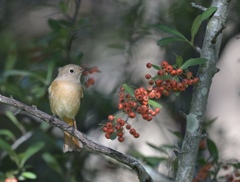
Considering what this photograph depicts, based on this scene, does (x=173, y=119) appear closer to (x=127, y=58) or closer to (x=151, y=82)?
(x=127, y=58)

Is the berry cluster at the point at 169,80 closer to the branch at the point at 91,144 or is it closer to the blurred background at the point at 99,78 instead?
the branch at the point at 91,144

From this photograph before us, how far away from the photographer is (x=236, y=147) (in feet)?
18.5

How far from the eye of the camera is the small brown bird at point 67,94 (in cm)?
513

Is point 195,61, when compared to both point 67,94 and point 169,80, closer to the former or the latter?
point 169,80

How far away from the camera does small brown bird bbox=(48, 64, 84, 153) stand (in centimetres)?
513

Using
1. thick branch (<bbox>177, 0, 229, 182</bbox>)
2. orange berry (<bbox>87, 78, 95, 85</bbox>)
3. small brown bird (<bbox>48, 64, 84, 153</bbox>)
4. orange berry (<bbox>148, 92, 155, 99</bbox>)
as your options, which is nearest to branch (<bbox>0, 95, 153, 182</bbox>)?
thick branch (<bbox>177, 0, 229, 182</bbox>)

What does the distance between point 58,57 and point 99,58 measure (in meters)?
1.70

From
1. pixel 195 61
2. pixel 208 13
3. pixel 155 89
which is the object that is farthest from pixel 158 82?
pixel 208 13

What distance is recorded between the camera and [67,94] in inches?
206

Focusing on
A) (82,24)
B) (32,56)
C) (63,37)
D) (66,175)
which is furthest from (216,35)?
(32,56)

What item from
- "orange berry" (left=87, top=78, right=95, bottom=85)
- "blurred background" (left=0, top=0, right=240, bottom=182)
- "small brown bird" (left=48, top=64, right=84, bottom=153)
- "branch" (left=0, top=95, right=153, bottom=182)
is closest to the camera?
"branch" (left=0, top=95, right=153, bottom=182)

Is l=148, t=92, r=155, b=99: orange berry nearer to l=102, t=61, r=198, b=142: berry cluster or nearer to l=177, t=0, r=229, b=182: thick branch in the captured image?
l=102, t=61, r=198, b=142: berry cluster

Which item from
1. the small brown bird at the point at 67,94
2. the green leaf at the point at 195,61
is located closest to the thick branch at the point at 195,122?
the green leaf at the point at 195,61

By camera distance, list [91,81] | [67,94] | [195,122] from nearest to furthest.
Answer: [195,122] → [91,81] → [67,94]
